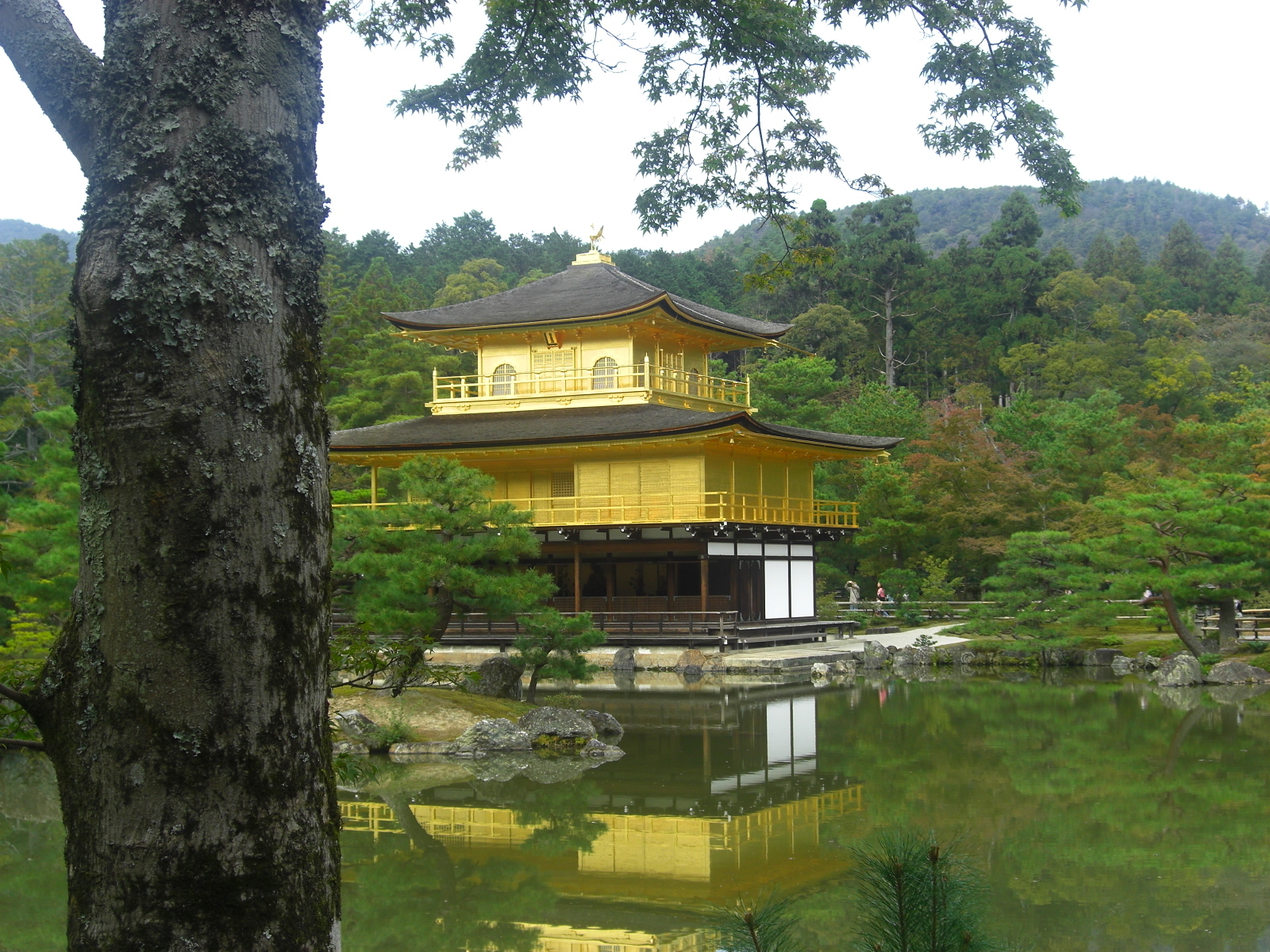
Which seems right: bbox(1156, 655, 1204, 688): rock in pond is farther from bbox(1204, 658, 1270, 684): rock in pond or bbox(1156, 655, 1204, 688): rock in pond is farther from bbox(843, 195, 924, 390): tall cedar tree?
bbox(843, 195, 924, 390): tall cedar tree

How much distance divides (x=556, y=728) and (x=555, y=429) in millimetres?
11883

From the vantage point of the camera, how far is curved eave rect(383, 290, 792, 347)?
78.3 ft

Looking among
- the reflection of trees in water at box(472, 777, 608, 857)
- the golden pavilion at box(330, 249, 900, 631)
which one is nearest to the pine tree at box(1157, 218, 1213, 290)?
the golden pavilion at box(330, 249, 900, 631)

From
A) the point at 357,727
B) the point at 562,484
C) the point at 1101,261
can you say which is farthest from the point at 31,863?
the point at 1101,261

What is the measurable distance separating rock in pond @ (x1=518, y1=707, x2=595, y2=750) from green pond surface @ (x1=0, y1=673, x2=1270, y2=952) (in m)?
0.46

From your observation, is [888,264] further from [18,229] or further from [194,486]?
[18,229]

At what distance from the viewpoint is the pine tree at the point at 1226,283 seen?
52.8 m

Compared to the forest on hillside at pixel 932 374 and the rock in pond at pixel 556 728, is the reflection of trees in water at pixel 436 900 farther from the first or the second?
the forest on hillside at pixel 932 374

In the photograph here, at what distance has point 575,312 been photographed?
2492 cm

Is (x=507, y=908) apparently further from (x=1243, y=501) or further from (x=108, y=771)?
(x=1243, y=501)

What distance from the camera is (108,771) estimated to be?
6.35 feet

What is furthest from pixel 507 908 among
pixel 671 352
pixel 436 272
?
pixel 436 272

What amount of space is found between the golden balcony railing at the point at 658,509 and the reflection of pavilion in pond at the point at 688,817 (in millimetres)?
9006

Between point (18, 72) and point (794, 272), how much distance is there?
4.25 metres
